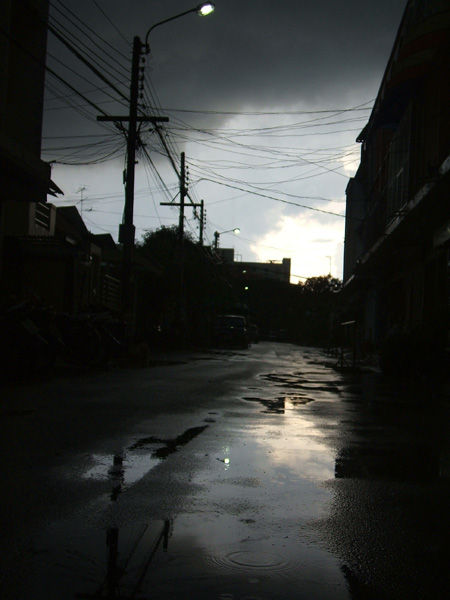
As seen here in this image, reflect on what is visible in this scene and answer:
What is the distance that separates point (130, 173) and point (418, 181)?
9.71 meters

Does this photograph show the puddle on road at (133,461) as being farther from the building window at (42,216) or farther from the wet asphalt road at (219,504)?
the building window at (42,216)

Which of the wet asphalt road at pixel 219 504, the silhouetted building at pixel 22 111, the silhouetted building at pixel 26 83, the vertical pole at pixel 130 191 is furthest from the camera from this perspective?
the vertical pole at pixel 130 191

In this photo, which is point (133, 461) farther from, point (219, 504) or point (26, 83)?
point (26, 83)

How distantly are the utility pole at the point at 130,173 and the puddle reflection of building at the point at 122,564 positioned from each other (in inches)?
709

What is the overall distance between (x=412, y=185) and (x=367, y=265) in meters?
10.6

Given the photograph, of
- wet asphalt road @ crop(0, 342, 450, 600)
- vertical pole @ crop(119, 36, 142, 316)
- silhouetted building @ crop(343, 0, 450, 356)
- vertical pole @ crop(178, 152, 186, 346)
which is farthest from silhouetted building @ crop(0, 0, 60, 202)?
vertical pole @ crop(178, 152, 186, 346)

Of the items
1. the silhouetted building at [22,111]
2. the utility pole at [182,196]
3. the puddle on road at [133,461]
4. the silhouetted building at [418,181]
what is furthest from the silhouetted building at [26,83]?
the utility pole at [182,196]

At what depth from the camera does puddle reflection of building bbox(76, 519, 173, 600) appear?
9.30ft

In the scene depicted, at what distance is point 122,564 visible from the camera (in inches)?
124

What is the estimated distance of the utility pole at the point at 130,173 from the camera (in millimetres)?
22125

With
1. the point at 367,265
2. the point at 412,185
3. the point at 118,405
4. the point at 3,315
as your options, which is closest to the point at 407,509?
the point at 118,405

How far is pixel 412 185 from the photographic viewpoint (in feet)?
84.2

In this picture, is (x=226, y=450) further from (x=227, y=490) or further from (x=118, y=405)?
(x=118, y=405)

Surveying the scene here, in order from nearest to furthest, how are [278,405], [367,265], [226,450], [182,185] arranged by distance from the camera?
1. [226,450]
2. [278,405]
3. [367,265]
4. [182,185]
